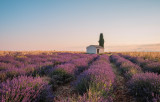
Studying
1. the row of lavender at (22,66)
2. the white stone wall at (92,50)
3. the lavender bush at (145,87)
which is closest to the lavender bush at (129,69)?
the lavender bush at (145,87)

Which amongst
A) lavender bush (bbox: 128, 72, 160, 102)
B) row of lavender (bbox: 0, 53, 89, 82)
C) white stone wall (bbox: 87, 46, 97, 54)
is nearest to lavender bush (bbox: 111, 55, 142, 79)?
lavender bush (bbox: 128, 72, 160, 102)

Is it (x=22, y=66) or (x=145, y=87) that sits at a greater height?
(x=22, y=66)

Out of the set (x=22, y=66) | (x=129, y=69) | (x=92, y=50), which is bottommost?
(x=129, y=69)

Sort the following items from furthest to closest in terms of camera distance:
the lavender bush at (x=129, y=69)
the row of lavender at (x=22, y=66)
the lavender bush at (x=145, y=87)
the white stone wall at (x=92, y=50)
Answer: the white stone wall at (x=92, y=50), the lavender bush at (x=129, y=69), the row of lavender at (x=22, y=66), the lavender bush at (x=145, y=87)

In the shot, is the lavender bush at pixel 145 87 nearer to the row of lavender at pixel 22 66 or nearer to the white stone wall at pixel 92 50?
the row of lavender at pixel 22 66

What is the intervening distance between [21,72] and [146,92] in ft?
15.2

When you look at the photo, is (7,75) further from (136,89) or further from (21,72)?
(136,89)

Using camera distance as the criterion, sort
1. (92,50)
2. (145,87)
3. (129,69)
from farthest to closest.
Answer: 1. (92,50)
2. (129,69)
3. (145,87)

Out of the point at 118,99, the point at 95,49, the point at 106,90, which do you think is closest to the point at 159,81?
the point at 118,99

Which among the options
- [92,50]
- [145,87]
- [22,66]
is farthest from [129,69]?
[92,50]

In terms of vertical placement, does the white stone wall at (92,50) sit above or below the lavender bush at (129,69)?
above

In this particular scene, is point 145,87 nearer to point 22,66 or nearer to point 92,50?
point 22,66

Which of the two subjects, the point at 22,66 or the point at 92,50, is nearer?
the point at 22,66

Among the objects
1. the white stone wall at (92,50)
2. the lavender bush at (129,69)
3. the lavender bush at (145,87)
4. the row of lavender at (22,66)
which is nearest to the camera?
the lavender bush at (145,87)
